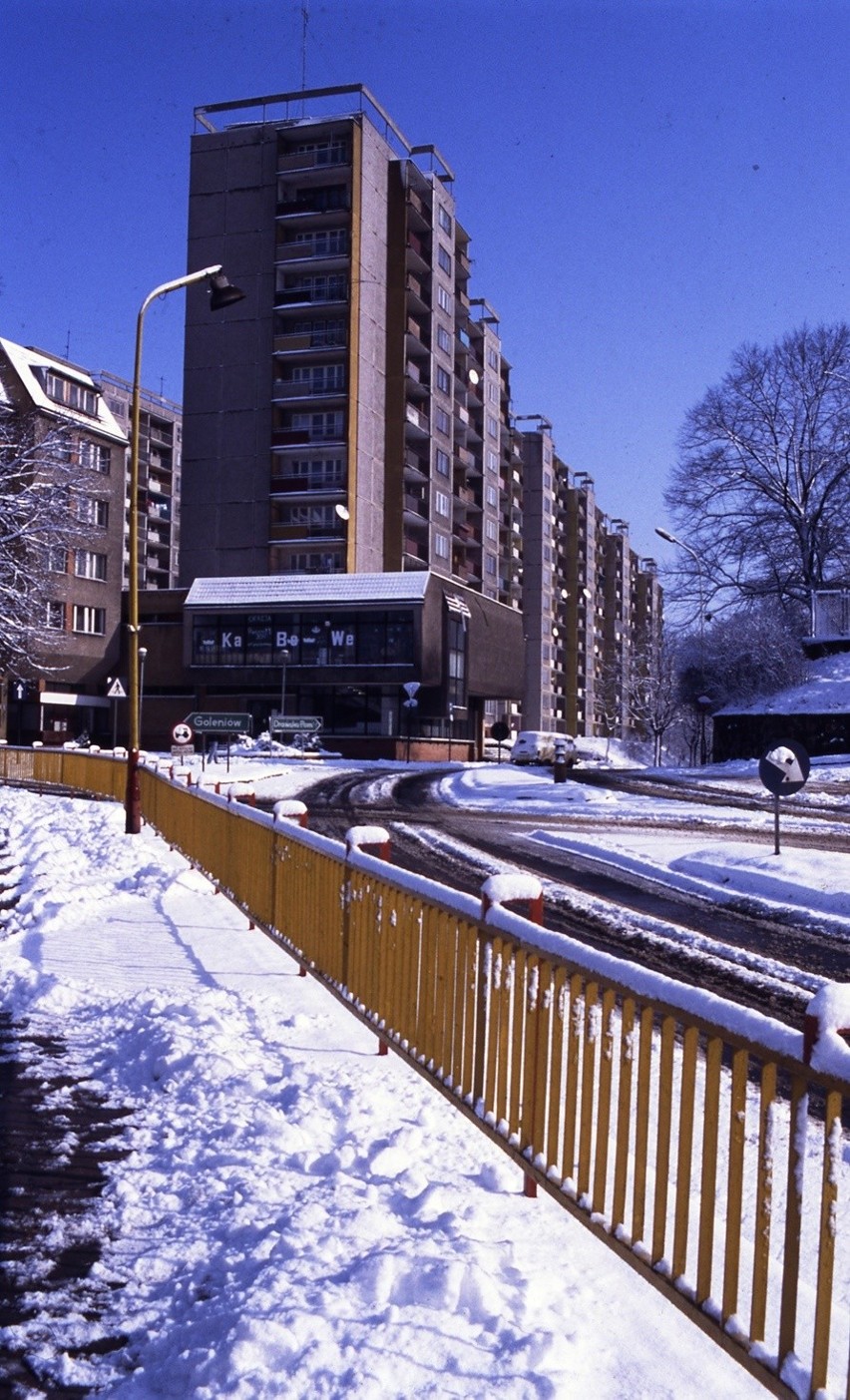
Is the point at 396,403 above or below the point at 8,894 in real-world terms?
above

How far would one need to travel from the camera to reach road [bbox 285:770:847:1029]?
8711 millimetres

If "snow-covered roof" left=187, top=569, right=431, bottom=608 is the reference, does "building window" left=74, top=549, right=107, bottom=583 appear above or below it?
above

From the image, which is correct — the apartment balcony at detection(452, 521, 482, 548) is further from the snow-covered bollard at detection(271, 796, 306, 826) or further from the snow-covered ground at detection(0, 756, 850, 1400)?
the snow-covered ground at detection(0, 756, 850, 1400)

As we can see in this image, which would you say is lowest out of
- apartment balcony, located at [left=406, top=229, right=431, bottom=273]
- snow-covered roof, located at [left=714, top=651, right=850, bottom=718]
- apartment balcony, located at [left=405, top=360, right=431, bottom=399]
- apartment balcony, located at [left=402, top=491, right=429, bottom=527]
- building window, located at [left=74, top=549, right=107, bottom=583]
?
snow-covered roof, located at [left=714, top=651, right=850, bottom=718]

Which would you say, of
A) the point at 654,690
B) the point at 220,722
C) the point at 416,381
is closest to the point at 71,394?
the point at 416,381

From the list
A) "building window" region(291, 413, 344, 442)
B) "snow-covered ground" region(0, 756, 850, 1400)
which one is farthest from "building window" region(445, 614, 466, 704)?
"snow-covered ground" region(0, 756, 850, 1400)

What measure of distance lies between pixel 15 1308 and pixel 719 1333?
2228mm

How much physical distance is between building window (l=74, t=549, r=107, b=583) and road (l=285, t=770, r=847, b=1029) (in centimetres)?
3721

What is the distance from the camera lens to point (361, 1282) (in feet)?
11.9

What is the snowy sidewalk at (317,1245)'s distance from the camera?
10.5 ft

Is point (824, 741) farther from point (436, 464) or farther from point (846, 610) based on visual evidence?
point (436, 464)

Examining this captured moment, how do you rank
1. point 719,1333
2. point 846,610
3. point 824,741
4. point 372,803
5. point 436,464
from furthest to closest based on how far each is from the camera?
point 436,464
point 846,610
point 824,741
point 372,803
point 719,1333

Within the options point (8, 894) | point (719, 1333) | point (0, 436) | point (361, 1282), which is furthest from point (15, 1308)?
point (0, 436)

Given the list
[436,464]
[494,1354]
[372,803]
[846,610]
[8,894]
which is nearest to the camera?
[494,1354]
